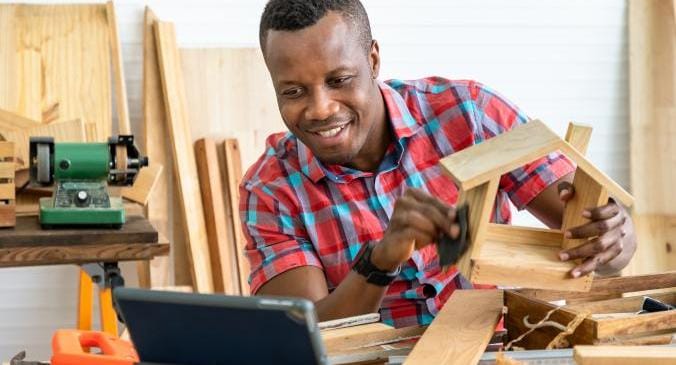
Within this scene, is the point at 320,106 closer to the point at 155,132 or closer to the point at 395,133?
the point at 395,133

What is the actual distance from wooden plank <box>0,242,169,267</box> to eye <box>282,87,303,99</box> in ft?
2.33

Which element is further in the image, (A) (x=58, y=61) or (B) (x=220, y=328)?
(A) (x=58, y=61)

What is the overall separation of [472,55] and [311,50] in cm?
253

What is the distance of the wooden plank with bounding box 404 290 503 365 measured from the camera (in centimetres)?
159

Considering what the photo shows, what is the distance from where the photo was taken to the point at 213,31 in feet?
14.6

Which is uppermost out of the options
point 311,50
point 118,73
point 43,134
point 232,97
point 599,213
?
point 118,73

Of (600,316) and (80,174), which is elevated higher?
(80,174)

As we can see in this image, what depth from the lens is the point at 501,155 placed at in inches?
69.9

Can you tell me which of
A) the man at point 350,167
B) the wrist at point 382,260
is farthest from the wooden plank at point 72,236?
the wrist at point 382,260

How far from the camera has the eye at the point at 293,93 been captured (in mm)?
2293

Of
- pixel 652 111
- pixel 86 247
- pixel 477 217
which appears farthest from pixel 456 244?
pixel 652 111

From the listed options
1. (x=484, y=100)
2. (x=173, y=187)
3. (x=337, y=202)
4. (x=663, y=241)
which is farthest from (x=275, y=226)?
(x=663, y=241)

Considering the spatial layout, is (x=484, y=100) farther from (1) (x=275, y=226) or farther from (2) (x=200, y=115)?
(2) (x=200, y=115)

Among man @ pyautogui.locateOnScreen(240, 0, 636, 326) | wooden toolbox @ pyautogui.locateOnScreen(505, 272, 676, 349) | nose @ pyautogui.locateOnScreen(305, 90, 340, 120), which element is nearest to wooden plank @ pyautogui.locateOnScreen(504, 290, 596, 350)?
wooden toolbox @ pyautogui.locateOnScreen(505, 272, 676, 349)
